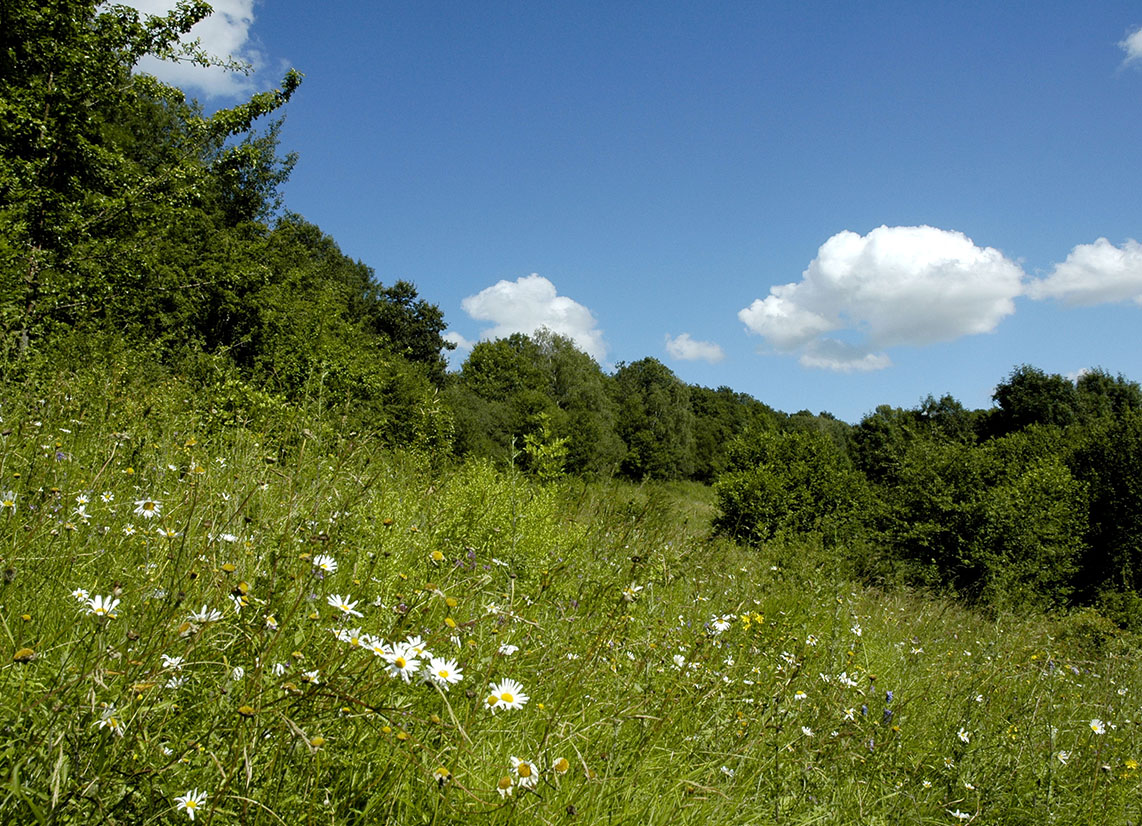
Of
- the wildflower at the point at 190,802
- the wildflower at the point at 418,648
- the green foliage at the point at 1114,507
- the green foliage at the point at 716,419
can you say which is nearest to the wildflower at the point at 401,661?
the wildflower at the point at 418,648

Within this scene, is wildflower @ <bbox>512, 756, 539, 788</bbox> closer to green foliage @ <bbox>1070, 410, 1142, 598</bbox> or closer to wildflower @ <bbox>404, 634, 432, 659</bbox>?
wildflower @ <bbox>404, 634, 432, 659</bbox>

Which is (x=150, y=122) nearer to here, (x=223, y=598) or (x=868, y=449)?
(x=223, y=598)

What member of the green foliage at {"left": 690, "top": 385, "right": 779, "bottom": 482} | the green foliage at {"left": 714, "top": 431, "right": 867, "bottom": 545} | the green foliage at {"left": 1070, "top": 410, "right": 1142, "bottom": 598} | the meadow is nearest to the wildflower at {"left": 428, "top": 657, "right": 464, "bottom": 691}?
the meadow

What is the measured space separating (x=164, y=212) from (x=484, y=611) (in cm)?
778

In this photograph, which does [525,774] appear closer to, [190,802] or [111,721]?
[190,802]

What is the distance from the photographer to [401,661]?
1.20 meters

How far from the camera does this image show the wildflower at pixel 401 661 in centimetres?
117

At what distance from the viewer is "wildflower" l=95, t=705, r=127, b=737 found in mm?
1069

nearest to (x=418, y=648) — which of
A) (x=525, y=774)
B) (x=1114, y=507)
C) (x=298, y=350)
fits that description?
(x=525, y=774)

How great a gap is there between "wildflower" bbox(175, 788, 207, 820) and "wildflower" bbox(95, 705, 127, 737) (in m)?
0.17

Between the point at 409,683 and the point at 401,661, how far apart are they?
1.04 ft

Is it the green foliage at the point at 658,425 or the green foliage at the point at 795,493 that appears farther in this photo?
the green foliage at the point at 658,425

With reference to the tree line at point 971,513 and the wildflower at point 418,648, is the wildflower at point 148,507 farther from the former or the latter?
the tree line at point 971,513

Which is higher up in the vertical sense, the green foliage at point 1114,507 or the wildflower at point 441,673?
the green foliage at point 1114,507
